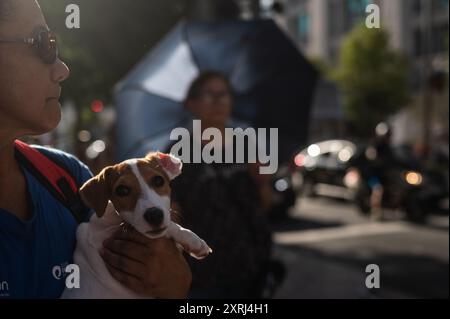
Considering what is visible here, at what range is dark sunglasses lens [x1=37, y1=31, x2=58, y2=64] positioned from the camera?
1.07 meters

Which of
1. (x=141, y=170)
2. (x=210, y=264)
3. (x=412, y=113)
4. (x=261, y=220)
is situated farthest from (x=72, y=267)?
(x=412, y=113)

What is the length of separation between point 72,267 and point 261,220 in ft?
4.76

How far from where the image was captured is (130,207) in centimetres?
104

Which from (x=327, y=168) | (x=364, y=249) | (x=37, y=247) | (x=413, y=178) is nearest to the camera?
(x=37, y=247)

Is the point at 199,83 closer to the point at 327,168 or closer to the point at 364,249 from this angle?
the point at 364,249

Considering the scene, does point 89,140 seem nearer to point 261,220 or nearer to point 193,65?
point 193,65

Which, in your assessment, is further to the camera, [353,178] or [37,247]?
[353,178]

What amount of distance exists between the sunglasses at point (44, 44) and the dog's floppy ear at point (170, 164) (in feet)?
0.77

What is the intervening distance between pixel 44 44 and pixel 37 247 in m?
0.35

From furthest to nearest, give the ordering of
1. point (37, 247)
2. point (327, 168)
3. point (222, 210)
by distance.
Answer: point (327, 168) < point (222, 210) < point (37, 247)

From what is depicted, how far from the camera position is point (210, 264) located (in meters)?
A: 1.60
